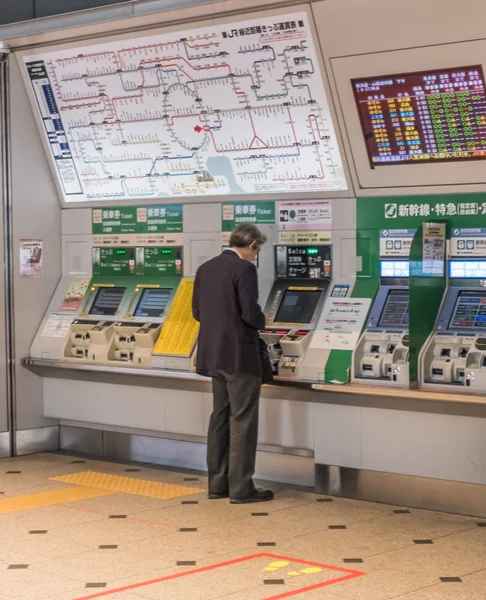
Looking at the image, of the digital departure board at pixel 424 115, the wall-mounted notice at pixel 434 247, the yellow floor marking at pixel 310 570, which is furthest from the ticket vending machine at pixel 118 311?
the yellow floor marking at pixel 310 570

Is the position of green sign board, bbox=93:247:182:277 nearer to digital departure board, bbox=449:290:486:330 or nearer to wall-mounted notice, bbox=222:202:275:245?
wall-mounted notice, bbox=222:202:275:245

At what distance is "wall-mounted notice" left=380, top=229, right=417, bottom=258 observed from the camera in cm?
677

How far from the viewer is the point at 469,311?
6.35m

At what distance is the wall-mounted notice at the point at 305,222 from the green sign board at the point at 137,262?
96 cm

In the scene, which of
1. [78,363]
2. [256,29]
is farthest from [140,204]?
[256,29]

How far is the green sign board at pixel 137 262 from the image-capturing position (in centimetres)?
795

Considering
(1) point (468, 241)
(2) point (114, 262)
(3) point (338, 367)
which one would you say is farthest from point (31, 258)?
(1) point (468, 241)

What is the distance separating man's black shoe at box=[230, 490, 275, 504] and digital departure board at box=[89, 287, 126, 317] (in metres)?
2.17

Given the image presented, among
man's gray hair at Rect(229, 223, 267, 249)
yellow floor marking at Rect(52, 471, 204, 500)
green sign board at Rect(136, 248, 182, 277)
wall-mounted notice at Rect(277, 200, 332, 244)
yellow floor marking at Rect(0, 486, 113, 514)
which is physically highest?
wall-mounted notice at Rect(277, 200, 332, 244)

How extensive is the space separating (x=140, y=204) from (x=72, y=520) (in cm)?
286

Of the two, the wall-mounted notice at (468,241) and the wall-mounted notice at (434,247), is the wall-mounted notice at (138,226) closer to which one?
the wall-mounted notice at (434,247)

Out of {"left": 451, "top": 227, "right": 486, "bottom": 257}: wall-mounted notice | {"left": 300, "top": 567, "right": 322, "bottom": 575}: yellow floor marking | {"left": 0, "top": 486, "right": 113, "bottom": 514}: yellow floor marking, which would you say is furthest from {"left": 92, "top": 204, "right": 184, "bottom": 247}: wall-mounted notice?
{"left": 300, "top": 567, "right": 322, "bottom": 575}: yellow floor marking

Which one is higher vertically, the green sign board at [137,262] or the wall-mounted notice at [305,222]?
the wall-mounted notice at [305,222]

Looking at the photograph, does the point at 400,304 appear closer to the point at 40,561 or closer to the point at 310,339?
the point at 310,339
